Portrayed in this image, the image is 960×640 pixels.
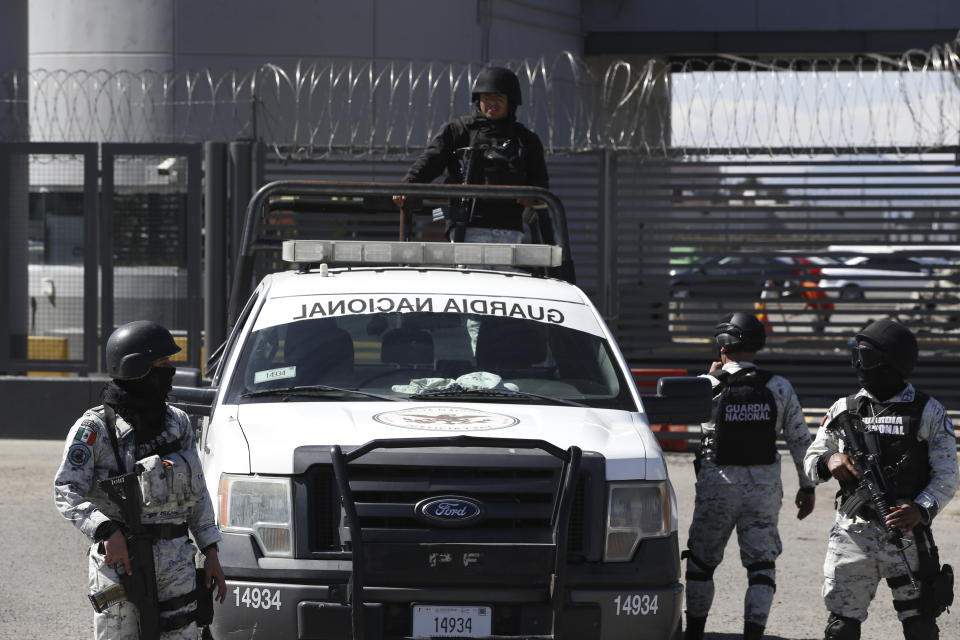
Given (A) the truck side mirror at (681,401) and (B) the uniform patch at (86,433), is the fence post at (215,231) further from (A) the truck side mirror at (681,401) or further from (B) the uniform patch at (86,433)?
(B) the uniform patch at (86,433)

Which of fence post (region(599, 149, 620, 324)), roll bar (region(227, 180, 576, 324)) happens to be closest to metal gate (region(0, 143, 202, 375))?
fence post (region(599, 149, 620, 324))

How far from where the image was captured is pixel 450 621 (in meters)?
4.84

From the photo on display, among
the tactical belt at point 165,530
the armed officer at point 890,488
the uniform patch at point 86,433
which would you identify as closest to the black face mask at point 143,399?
the uniform patch at point 86,433

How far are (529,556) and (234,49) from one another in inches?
589

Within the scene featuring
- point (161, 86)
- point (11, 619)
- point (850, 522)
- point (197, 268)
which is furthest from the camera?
point (161, 86)

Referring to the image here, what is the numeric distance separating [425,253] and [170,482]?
2.57 m

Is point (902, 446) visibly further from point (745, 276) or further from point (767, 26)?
point (767, 26)

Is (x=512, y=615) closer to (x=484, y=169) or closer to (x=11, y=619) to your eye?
(x=11, y=619)

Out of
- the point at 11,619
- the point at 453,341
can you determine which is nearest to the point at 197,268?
the point at 11,619

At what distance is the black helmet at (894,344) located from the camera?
554 cm

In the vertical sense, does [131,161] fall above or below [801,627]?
above

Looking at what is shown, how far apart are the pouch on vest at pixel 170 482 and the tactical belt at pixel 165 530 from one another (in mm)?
54

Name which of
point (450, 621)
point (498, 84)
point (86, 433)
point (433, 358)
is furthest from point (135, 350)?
point (498, 84)

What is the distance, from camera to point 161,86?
18.5m
